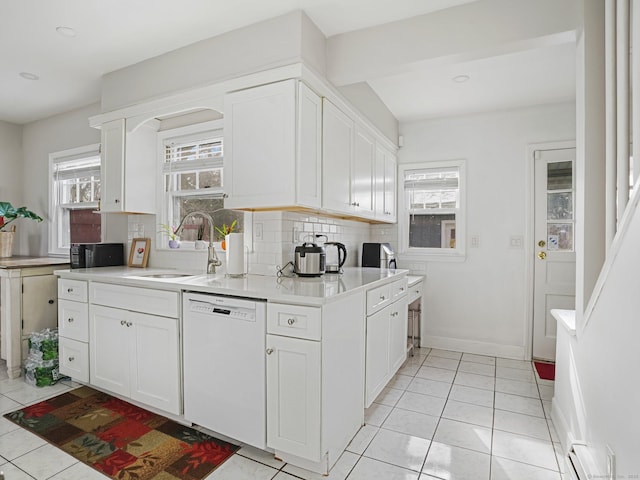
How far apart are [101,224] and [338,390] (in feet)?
10.0

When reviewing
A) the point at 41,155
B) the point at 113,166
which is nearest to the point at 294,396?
the point at 113,166

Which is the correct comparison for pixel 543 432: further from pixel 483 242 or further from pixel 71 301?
pixel 71 301

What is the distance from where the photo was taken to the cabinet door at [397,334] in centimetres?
273

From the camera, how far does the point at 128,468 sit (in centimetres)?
181

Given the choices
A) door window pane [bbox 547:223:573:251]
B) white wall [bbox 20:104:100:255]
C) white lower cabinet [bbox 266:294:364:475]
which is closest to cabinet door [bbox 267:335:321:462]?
white lower cabinet [bbox 266:294:364:475]

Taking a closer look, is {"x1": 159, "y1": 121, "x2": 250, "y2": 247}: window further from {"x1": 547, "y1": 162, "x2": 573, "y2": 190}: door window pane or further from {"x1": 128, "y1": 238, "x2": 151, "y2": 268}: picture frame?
{"x1": 547, "y1": 162, "x2": 573, "y2": 190}: door window pane

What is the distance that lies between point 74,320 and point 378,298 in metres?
2.24

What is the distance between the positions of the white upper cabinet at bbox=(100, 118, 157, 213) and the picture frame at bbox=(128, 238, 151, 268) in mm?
310

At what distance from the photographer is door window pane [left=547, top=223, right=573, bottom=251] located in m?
3.49

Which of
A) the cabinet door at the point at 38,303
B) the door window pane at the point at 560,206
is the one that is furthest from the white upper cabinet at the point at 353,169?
the cabinet door at the point at 38,303

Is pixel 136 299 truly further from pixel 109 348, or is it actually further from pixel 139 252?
pixel 139 252

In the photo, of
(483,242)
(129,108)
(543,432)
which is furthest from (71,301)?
(483,242)

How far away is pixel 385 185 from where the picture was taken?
3684 mm

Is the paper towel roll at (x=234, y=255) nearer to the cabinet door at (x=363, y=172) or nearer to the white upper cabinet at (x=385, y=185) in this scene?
the cabinet door at (x=363, y=172)
